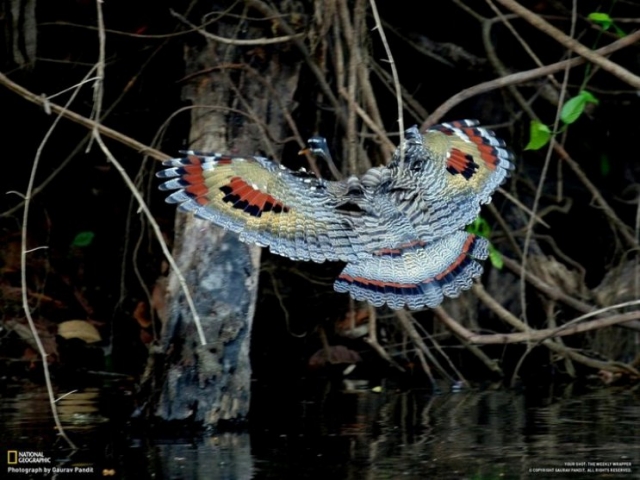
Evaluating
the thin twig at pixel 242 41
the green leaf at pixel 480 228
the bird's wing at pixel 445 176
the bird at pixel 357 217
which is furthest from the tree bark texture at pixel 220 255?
the green leaf at pixel 480 228

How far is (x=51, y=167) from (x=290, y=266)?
59.9 inches

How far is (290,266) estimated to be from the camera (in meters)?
5.88

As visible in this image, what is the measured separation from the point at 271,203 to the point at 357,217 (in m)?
0.31

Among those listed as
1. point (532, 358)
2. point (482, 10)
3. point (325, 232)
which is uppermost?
point (482, 10)

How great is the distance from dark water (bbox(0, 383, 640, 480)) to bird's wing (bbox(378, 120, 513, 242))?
0.78 m

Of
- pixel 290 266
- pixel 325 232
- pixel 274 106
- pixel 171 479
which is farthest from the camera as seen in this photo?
pixel 290 266

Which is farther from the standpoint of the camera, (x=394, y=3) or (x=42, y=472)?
(x=394, y=3)

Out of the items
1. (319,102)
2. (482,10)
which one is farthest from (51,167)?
(482,10)

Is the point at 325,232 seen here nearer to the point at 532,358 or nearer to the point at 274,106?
the point at 274,106

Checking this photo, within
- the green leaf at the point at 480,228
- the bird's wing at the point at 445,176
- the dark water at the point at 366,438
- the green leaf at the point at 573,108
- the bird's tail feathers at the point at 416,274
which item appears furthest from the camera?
the green leaf at the point at 480,228

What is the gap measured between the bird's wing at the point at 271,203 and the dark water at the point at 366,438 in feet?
2.31

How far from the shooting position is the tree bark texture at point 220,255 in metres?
4.18

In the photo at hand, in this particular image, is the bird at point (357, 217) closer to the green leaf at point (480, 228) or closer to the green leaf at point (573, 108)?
the green leaf at point (573, 108)

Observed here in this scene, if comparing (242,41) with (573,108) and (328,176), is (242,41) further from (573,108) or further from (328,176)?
(573,108)
